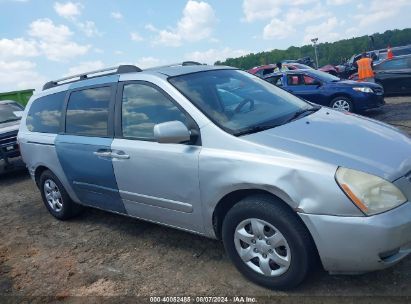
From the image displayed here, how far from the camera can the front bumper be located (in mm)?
2527

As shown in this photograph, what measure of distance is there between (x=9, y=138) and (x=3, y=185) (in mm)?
958

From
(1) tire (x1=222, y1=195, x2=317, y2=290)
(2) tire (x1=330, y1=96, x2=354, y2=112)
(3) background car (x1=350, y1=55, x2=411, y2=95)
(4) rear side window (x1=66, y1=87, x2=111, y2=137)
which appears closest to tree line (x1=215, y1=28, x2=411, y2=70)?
(3) background car (x1=350, y1=55, x2=411, y2=95)

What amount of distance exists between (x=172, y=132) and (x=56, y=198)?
108 inches

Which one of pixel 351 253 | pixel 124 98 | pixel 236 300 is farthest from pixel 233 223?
pixel 124 98

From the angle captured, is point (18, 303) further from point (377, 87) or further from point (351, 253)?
point (377, 87)

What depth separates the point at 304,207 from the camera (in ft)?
8.79

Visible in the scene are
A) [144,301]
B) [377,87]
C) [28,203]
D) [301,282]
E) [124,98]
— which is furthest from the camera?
[377,87]

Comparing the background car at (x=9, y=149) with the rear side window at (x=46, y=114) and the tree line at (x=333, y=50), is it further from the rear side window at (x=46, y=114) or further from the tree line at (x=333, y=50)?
the tree line at (x=333, y=50)

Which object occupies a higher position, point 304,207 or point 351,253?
point 304,207

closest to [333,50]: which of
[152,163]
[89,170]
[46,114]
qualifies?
[46,114]

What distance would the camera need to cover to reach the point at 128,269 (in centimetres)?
374

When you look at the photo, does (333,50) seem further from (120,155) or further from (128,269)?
(128,269)

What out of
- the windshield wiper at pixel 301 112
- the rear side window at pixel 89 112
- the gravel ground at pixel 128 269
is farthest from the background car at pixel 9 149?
the windshield wiper at pixel 301 112

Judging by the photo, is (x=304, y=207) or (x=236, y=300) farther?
(x=236, y=300)
